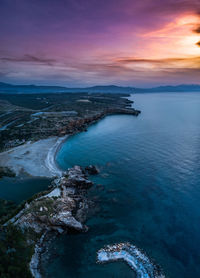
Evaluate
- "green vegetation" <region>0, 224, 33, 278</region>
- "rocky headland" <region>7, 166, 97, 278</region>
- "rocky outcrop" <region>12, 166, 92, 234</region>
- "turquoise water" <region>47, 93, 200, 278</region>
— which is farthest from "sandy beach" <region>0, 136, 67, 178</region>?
"green vegetation" <region>0, 224, 33, 278</region>

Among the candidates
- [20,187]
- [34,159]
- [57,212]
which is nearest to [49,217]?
[57,212]

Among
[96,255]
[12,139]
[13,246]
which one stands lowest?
[96,255]

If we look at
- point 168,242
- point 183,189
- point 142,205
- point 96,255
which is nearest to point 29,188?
point 96,255

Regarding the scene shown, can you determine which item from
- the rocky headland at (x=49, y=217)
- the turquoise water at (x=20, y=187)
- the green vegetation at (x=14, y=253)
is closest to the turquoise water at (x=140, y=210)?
the rocky headland at (x=49, y=217)

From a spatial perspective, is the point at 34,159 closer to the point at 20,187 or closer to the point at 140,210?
the point at 20,187

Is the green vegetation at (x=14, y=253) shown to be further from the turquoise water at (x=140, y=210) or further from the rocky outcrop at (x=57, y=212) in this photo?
the turquoise water at (x=140, y=210)

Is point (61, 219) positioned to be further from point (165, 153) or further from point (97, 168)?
point (165, 153)
